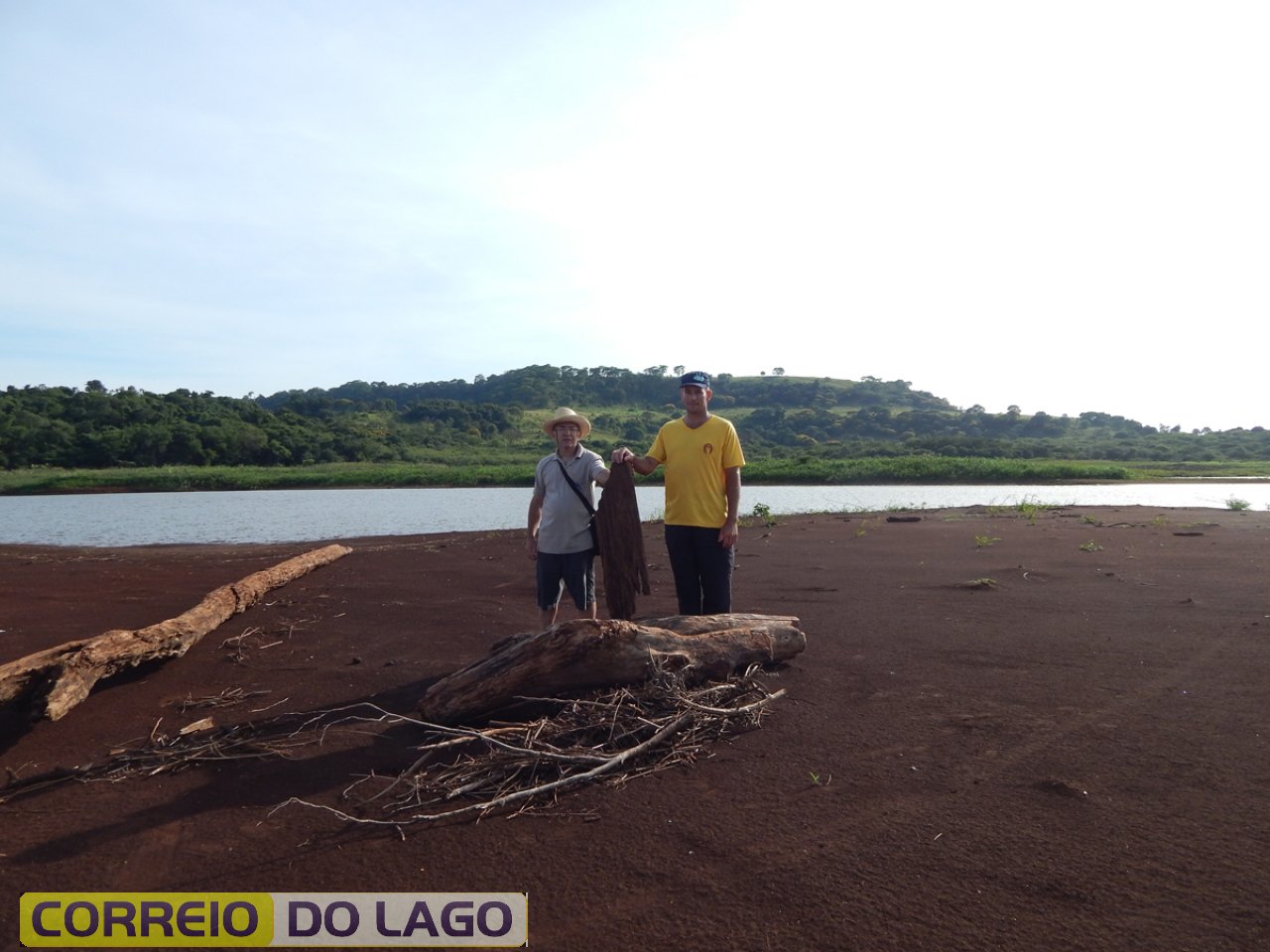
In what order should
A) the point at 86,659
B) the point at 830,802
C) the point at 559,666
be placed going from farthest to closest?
the point at 86,659
the point at 559,666
the point at 830,802

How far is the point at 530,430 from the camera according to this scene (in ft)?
229

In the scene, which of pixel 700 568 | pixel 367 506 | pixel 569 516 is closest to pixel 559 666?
pixel 569 516

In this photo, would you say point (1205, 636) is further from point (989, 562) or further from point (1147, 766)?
point (989, 562)

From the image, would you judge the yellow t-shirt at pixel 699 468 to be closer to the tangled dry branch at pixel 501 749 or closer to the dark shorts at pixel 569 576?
the dark shorts at pixel 569 576

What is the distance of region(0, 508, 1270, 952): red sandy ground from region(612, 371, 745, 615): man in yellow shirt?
39.5 inches

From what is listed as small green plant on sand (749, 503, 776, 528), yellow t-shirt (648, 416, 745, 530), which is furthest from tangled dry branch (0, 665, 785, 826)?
small green plant on sand (749, 503, 776, 528)

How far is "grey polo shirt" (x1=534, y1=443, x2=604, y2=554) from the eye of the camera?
5.69 metres

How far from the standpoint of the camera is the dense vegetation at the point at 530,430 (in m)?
48.9

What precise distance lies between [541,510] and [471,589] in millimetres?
4335

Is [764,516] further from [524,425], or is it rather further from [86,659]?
[524,425]

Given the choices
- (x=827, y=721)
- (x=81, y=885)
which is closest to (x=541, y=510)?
(x=827, y=721)

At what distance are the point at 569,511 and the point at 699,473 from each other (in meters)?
0.95

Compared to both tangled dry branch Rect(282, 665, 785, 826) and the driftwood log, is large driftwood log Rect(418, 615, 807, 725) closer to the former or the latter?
tangled dry branch Rect(282, 665, 785, 826)
